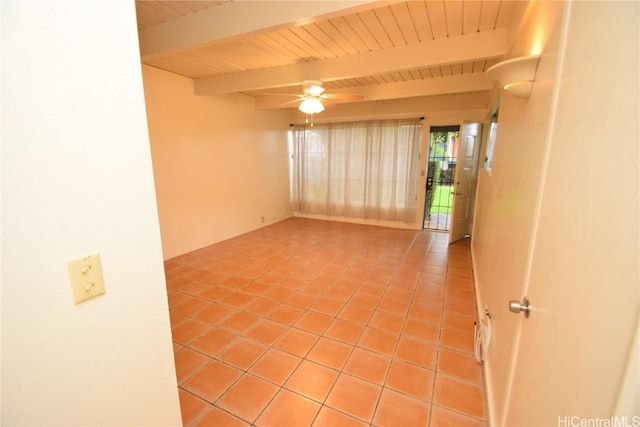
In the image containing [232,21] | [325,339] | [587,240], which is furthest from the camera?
[325,339]

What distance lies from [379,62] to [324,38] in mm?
614

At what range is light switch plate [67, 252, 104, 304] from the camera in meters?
0.67

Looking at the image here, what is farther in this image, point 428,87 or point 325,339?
point 428,87

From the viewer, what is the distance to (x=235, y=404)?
1.58 metres

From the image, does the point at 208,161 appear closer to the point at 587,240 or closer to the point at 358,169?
the point at 358,169

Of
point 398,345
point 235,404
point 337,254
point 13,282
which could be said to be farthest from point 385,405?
point 337,254

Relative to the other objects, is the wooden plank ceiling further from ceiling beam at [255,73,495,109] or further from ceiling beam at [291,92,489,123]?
ceiling beam at [291,92,489,123]

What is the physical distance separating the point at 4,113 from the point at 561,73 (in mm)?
1420

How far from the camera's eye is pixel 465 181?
4.57m

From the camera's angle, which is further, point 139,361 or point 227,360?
point 227,360

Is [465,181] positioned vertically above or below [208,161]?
below

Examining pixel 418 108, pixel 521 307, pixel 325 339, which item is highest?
pixel 418 108

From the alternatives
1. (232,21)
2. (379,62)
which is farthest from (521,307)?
(379,62)

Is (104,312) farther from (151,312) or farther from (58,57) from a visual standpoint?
(58,57)
